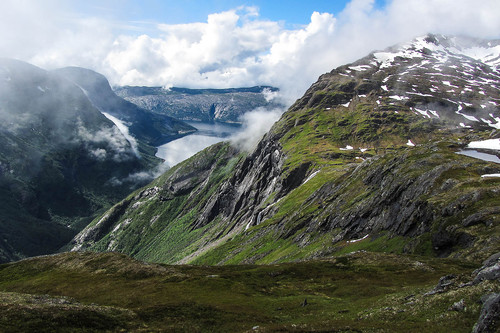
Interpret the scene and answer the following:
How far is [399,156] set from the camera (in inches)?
4783

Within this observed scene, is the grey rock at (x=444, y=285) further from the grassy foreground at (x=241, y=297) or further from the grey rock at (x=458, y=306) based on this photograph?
the grey rock at (x=458, y=306)

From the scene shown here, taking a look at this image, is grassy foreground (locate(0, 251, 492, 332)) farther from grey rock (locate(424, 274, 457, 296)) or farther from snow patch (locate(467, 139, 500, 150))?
snow patch (locate(467, 139, 500, 150))

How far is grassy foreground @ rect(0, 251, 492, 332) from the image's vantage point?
111ft

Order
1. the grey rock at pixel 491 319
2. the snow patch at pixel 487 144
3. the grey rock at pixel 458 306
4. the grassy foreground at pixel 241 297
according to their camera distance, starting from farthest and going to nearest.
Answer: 1. the snow patch at pixel 487 144
2. the grassy foreground at pixel 241 297
3. the grey rock at pixel 458 306
4. the grey rock at pixel 491 319

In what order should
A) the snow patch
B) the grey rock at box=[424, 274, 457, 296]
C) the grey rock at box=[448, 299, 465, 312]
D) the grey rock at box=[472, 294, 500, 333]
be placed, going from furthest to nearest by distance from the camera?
the snow patch < the grey rock at box=[424, 274, 457, 296] < the grey rock at box=[448, 299, 465, 312] < the grey rock at box=[472, 294, 500, 333]

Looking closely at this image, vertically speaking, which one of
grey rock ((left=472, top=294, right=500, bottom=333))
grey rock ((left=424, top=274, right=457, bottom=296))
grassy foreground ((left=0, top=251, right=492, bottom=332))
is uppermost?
grey rock ((left=472, top=294, right=500, bottom=333))

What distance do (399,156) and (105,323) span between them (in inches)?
4386

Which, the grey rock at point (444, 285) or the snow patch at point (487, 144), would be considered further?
the snow patch at point (487, 144)

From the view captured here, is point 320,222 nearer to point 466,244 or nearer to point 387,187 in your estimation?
point 387,187

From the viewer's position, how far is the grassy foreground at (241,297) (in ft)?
111

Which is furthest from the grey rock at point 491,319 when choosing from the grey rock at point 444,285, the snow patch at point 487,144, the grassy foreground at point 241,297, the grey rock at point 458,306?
the snow patch at point 487,144

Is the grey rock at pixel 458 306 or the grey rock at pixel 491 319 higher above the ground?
the grey rock at pixel 491 319

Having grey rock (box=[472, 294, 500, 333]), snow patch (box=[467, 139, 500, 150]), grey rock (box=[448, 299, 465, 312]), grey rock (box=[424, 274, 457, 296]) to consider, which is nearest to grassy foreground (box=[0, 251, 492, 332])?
grey rock (box=[448, 299, 465, 312])

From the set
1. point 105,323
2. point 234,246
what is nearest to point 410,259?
point 105,323
